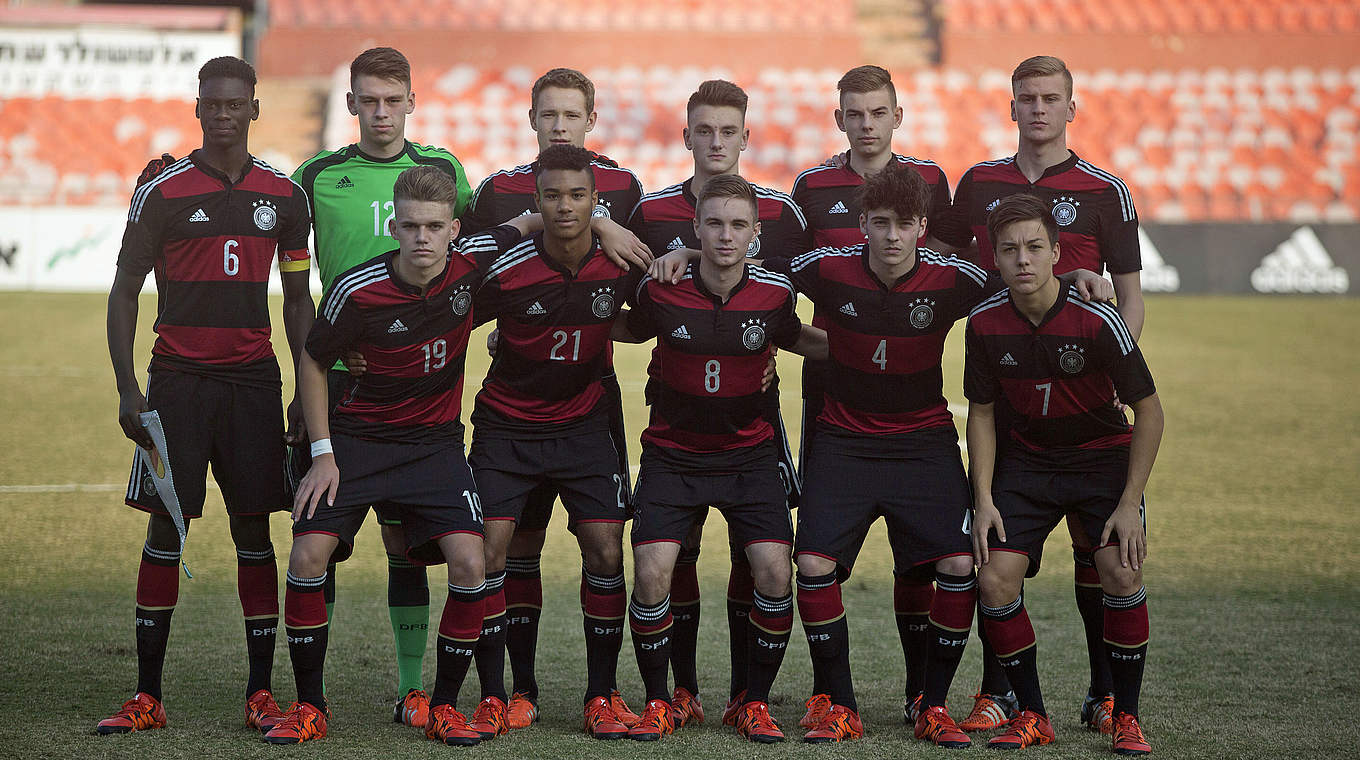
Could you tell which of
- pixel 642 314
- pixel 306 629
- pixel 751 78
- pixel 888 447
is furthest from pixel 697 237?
pixel 751 78

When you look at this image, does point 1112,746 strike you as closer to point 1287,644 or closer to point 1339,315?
point 1287,644

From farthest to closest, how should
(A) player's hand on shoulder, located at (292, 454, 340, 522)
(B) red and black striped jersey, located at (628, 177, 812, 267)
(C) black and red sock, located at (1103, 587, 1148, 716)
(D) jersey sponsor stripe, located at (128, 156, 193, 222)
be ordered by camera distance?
(B) red and black striped jersey, located at (628, 177, 812, 267), (D) jersey sponsor stripe, located at (128, 156, 193, 222), (C) black and red sock, located at (1103, 587, 1148, 716), (A) player's hand on shoulder, located at (292, 454, 340, 522)

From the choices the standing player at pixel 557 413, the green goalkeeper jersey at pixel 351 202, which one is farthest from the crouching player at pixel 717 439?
the green goalkeeper jersey at pixel 351 202

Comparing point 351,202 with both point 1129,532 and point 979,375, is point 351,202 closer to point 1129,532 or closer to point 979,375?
point 979,375

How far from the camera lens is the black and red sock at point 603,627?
439 cm

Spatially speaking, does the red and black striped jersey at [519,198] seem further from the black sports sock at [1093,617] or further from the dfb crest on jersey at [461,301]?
the black sports sock at [1093,617]

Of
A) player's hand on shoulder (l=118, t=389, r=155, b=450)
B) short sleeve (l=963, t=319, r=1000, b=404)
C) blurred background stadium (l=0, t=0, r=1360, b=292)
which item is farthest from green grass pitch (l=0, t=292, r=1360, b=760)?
blurred background stadium (l=0, t=0, r=1360, b=292)

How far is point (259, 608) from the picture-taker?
4.45 meters

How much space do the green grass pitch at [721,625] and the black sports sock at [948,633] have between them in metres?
0.20

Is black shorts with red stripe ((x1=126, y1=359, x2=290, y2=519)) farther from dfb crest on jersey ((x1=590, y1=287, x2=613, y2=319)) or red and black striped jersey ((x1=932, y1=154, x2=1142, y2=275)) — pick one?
red and black striped jersey ((x1=932, y1=154, x2=1142, y2=275))

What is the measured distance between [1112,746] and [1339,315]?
13.3m

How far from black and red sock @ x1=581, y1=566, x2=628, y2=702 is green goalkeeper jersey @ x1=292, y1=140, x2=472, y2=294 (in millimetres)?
1389

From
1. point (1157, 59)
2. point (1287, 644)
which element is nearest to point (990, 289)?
point (1287, 644)

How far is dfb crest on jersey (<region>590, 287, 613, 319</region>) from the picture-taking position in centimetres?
449
